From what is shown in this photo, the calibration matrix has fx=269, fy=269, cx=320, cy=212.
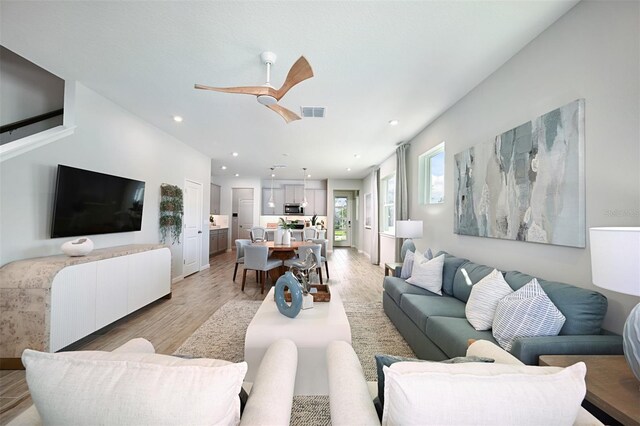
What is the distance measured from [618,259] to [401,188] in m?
4.25

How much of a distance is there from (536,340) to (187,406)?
5.81 feet

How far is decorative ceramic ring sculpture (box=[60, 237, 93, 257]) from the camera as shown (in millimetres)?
2672

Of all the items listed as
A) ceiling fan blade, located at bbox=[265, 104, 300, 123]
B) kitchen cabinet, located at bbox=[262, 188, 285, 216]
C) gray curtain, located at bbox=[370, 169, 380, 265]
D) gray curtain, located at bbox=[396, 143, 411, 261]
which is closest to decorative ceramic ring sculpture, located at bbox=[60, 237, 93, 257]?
ceiling fan blade, located at bbox=[265, 104, 300, 123]

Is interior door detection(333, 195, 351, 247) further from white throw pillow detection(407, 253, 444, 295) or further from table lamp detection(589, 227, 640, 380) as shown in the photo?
table lamp detection(589, 227, 640, 380)

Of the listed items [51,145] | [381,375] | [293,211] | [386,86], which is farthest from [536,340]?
[293,211]

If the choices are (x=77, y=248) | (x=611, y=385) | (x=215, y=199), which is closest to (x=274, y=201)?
(x=215, y=199)

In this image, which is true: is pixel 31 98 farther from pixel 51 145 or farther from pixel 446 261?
pixel 446 261

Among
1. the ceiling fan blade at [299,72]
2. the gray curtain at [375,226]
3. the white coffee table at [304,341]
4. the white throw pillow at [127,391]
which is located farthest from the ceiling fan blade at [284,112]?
the gray curtain at [375,226]

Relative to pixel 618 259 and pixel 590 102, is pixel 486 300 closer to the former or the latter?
pixel 618 259

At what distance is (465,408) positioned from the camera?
71cm

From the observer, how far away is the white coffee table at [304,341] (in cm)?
191

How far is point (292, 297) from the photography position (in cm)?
217

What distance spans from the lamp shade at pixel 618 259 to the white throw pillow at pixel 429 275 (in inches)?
74.1

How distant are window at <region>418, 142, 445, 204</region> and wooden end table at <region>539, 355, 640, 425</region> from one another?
2782mm
